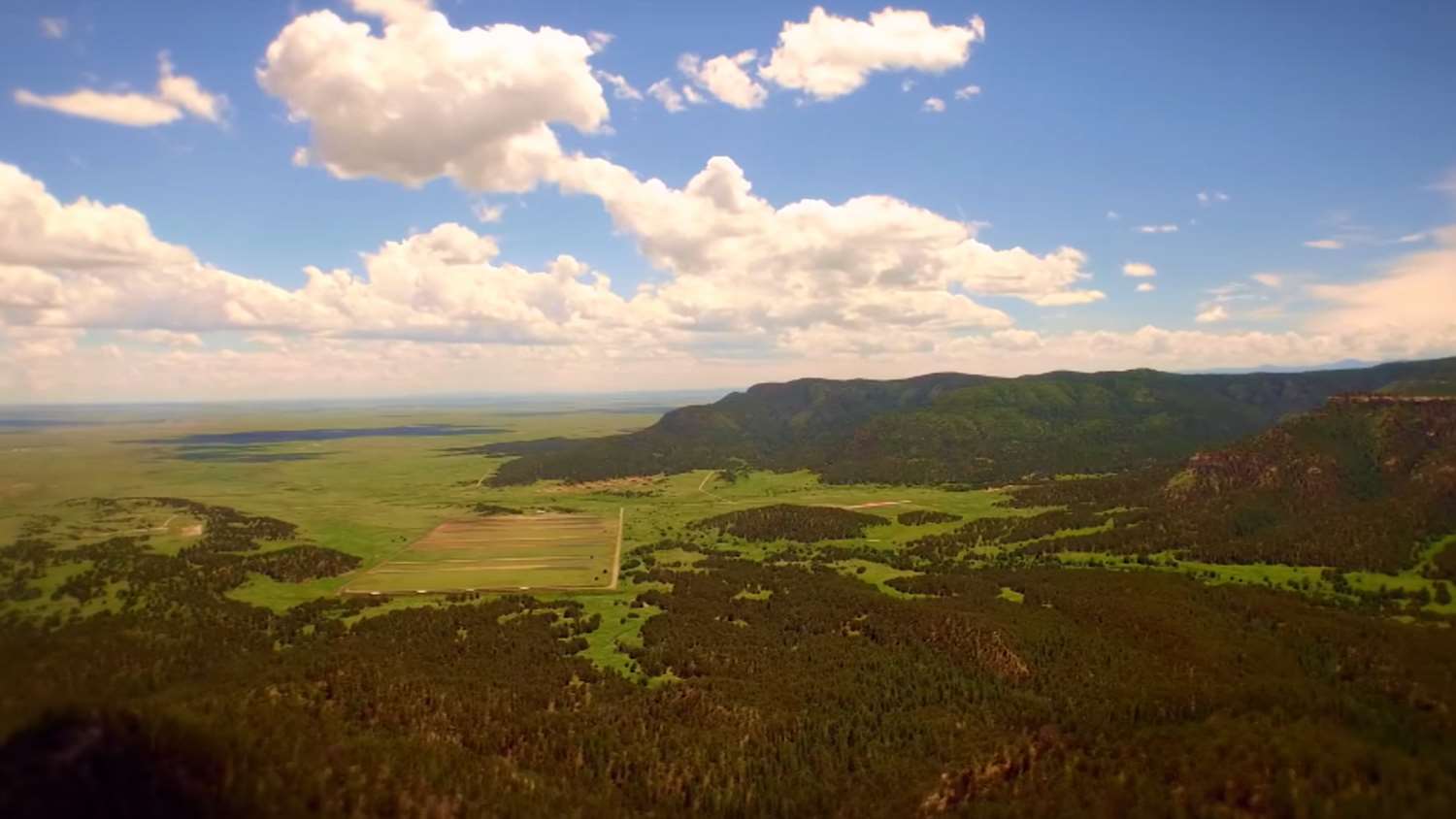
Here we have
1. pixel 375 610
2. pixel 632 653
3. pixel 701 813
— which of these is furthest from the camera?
pixel 375 610

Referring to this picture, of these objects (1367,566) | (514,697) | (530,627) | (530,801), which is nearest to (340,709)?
(514,697)

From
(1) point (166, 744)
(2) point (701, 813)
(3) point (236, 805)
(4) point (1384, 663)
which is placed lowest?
(2) point (701, 813)

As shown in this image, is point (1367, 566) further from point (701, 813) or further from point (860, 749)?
point (701, 813)

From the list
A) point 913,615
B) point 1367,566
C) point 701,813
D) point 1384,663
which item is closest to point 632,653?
point 701,813

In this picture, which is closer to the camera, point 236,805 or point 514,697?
point 236,805

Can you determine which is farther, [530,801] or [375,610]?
[375,610]

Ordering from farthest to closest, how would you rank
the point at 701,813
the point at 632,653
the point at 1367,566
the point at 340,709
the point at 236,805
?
the point at 1367,566, the point at 632,653, the point at 340,709, the point at 701,813, the point at 236,805

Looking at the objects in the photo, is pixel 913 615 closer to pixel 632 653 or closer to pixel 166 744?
pixel 632 653

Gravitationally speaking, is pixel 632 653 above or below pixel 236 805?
below

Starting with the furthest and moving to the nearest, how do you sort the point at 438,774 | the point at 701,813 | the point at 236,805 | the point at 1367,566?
the point at 1367,566
the point at 701,813
the point at 438,774
the point at 236,805
